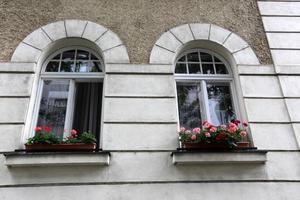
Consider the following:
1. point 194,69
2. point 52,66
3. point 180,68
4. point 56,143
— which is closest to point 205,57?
point 194,69

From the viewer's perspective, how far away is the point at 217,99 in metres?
5.36

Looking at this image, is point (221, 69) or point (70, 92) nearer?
point (70, 92)

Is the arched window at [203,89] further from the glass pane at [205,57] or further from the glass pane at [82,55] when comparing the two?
the glass pane at [82,55]

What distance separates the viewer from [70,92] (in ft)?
17.0

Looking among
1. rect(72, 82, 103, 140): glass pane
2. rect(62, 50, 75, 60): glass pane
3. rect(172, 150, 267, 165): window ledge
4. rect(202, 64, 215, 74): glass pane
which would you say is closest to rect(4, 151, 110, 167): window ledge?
rect(72, 82, 103, 140): glass pane

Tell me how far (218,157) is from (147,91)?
1.63 meters

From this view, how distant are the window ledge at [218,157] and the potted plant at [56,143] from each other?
4.44ft

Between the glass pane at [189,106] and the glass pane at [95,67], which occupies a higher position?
the glass pane at [95,67]

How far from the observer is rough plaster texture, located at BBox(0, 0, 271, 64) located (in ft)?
17.7

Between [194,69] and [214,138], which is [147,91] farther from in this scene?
[214,138]

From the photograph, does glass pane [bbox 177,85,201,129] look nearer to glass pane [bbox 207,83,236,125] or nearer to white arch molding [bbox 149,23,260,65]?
glass pane [bbox 207,83,236,125]

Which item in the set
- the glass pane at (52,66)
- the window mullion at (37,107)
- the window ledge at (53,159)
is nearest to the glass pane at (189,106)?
the window ledge at (53,159)

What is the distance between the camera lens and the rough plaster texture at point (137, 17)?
17.7 feet

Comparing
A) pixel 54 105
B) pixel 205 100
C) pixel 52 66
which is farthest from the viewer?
pixel 52 66
